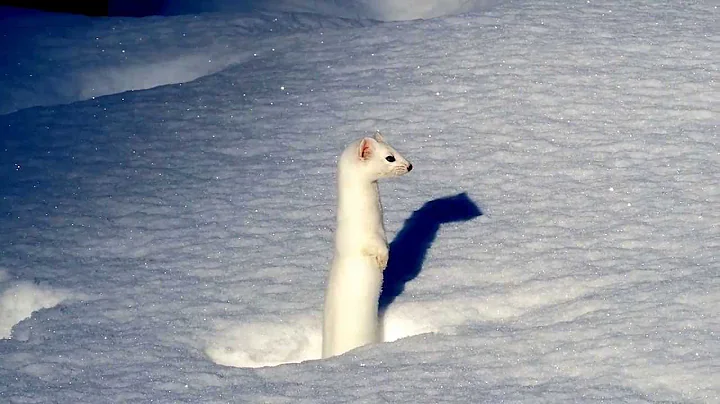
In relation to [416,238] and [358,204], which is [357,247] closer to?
[358,204]

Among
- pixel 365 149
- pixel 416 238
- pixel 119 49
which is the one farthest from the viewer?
pixel 119 49

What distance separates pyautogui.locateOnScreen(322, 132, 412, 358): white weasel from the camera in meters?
3.75

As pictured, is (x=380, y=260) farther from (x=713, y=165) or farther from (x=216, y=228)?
(x=713, y=165)

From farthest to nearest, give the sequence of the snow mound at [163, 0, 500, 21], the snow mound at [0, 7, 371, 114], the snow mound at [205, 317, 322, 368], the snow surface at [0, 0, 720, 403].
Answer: the snow mound at [163, 0, 500, 21] < the snow mound at [0, 7, 371, 114] < the snow mound at [205, 317, 322, 368] < the snow surface at [0, 0, 720, 403]

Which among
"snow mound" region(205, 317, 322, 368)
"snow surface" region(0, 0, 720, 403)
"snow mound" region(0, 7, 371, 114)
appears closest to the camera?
"snow surface" region(0, 0, 720, 403)

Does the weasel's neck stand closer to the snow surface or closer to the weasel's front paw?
the weasel's front paw

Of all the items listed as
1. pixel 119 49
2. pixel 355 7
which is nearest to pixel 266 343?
pixel 119 49

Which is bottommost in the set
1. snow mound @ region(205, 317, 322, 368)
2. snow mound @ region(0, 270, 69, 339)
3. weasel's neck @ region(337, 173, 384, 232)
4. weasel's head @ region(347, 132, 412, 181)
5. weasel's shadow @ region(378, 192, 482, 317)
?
snow mound @ region(0, 270, 69, 339)

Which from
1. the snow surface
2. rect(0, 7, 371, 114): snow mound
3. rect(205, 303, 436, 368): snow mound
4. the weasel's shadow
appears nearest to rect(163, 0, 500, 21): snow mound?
rect(0, 7, 371, 114): snow mound

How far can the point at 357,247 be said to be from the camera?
380 centimetres

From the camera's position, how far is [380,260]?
150 inches

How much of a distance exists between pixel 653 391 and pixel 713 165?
6.18 ft

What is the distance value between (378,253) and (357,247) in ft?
0.24

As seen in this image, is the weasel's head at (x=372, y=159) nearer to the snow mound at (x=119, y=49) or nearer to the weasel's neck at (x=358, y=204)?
the weasel's neck at (x=358, y=204)
